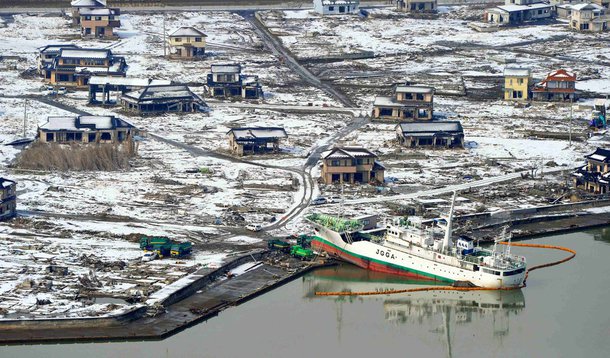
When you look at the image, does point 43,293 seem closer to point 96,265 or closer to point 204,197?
point 96,265

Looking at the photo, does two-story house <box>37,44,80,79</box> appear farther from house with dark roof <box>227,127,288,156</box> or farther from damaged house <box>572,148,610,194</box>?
damaged house <box>572,148,610,194</box>

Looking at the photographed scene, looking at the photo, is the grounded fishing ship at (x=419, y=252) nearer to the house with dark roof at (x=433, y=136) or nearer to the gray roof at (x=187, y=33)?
the house with dark roof at (x=433, y=136)

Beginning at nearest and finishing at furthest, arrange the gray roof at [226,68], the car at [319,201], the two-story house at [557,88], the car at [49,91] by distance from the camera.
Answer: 1. the car at [319,201]
2. the two-story house at [557,88]
3. the car at [49,91]
4. the gray roof at [226,68]

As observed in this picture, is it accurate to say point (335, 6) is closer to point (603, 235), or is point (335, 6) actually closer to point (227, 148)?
point (227, 148)

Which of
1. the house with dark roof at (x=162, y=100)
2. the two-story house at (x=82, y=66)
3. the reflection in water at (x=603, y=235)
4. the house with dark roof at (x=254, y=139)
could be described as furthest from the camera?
the two-story house at (x=82, y=66)

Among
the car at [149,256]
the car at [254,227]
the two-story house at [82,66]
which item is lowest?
the car at [149,256]

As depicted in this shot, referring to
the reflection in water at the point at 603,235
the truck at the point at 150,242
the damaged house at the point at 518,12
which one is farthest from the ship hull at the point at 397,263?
the damaged house at the point at 518,12

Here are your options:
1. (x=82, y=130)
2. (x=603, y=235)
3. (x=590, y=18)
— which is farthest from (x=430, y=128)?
(x=590, y=18)
